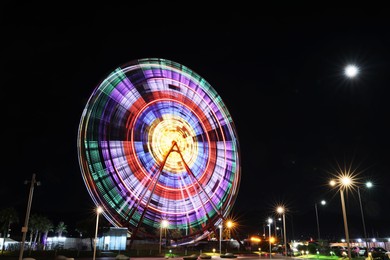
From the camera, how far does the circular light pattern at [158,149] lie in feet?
111

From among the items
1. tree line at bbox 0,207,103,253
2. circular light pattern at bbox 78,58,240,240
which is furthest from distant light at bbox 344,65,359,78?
tree line at bbox 0,207,103,253

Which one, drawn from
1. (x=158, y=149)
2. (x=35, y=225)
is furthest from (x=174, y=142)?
(x=35, y=225)

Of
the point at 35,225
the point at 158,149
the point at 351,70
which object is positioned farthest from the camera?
the point at 35,225

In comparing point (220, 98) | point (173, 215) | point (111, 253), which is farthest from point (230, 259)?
point (220, 98)

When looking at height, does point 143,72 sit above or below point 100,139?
above

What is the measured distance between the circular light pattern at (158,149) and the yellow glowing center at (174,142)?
Answer: 0.39ft

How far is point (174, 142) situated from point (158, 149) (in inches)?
82.6

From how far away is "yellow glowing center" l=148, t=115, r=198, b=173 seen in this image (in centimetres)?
4012

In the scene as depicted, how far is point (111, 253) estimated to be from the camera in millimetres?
39500

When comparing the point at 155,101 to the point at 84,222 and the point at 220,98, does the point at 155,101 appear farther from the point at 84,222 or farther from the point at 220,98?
the point at 84,222

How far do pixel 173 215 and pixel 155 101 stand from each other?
13097 mm

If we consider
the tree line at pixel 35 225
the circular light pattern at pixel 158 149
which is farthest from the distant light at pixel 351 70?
the tree line at pixel 35 225

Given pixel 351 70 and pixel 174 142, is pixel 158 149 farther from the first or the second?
pixel 351 70

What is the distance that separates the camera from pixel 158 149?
40125mm
